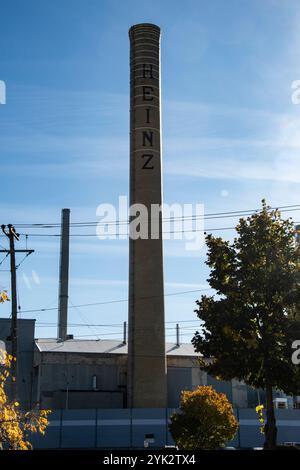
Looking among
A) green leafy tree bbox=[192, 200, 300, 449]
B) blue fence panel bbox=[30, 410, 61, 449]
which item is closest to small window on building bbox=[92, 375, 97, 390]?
blue fence panel bbox=[30, 410, 61, 449]

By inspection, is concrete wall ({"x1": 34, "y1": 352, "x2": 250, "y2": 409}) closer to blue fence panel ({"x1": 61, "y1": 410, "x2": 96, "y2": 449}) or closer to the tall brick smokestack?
blue fence panel ({"x1": 61, "y1": 410, "x2": 96, "y2": 449})

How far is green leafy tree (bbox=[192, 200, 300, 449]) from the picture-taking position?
2132cm

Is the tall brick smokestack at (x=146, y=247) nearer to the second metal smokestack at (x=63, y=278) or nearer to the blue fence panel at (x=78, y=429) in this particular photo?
the blue fence panel at (x=78, y=429)

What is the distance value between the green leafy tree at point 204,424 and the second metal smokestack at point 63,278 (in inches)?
1162

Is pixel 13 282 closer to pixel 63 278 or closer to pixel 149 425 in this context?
pixel 149 425

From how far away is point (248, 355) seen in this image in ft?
70.0

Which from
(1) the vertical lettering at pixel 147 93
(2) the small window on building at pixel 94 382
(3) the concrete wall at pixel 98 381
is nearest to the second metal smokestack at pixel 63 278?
(3) the concrete wall at pixel 98 381

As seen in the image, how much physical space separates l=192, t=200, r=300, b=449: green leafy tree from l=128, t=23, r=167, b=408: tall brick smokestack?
22.5 metres

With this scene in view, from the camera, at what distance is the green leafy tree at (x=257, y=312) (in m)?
21.3

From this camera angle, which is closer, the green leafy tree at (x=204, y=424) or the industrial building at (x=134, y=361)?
the green leafy tree at (x=204, y=424)

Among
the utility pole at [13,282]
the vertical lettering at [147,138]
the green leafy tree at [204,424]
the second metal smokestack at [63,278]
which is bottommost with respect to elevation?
the green leafy tree at [204,424]

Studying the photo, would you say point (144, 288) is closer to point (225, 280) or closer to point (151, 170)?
point (151, 170)

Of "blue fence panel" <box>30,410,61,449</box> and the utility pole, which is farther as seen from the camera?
"blue fence panel" <box>30,410,61,449</box>

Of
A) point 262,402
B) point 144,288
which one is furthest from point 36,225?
point 262,402
